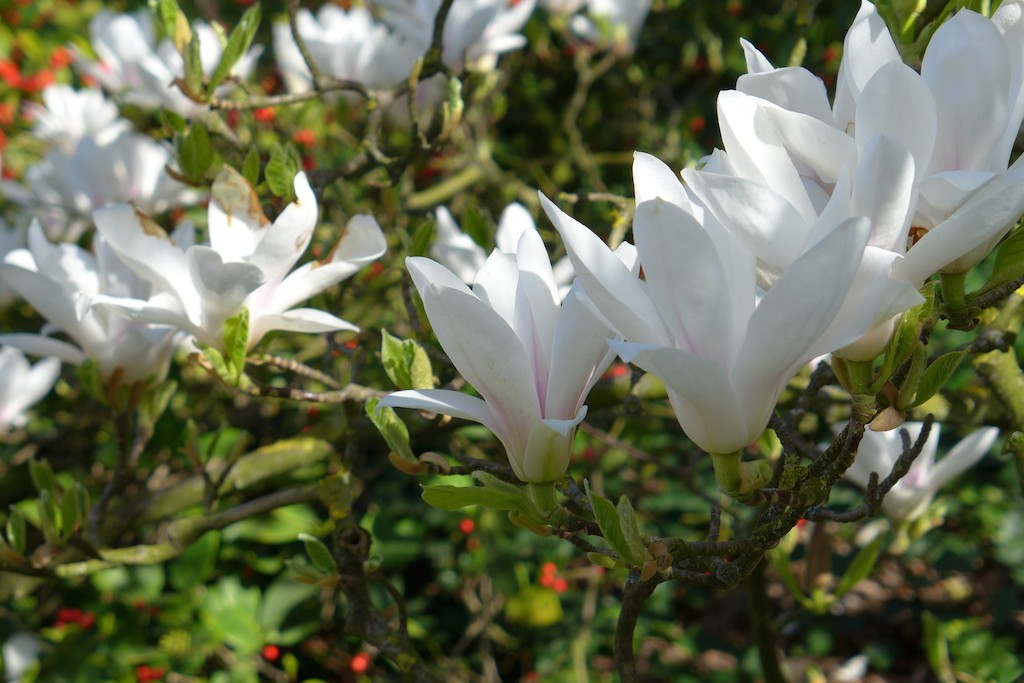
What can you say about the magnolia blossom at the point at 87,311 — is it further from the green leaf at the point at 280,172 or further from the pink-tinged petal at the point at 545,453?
the pink-tinged petal at the point at 545,453

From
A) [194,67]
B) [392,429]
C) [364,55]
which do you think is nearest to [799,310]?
[392,429]

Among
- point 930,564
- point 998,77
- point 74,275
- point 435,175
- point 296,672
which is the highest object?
point 998,77

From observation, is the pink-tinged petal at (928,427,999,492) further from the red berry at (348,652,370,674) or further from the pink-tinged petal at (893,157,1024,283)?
the red berry at (348,652,370,674)

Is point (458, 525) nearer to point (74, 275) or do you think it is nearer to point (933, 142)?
point (74, 275)

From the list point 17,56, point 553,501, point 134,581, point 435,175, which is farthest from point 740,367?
point 17,56

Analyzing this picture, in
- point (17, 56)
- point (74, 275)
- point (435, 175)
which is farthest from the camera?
point (17, 56)

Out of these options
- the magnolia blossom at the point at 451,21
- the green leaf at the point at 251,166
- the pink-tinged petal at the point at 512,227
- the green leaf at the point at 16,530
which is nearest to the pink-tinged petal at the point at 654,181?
the pink-tinged petal at the point at 512,227
